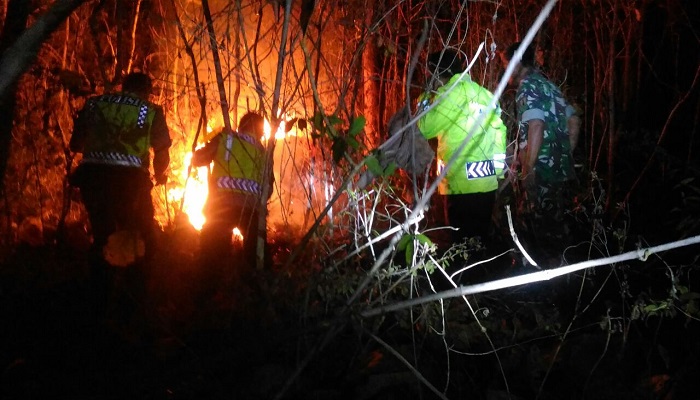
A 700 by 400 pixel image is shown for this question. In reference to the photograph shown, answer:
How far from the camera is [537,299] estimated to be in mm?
4406

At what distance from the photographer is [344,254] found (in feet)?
15.1

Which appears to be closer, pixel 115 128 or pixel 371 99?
pixel 115 128

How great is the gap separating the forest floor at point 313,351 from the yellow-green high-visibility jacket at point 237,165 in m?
0.75

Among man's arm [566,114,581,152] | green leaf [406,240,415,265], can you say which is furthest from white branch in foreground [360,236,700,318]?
man's arm [566,114,581,152]

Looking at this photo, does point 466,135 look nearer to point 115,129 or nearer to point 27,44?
point 115,129

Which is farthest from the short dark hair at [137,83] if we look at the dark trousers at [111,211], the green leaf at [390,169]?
the green leaf at [390,169]

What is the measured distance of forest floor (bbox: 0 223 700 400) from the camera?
3.23 m

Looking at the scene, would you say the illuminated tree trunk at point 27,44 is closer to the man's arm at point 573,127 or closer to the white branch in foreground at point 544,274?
the white branch in foreground at point 544,274

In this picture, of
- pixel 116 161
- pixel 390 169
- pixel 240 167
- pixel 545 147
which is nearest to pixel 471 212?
pixel 545 147

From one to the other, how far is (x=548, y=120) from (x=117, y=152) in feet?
10.7

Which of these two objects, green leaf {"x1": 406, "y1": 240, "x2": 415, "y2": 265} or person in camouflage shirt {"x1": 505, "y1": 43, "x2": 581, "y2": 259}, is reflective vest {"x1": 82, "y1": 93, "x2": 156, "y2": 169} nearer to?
green leaf {"x1": 406, "y1": 240, "x2": 415, "y2": 265}

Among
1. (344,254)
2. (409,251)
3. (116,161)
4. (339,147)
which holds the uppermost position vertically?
(116,161)

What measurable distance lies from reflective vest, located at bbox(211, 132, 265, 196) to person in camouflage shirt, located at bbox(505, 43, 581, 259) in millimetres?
2048

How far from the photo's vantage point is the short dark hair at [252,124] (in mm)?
4375
